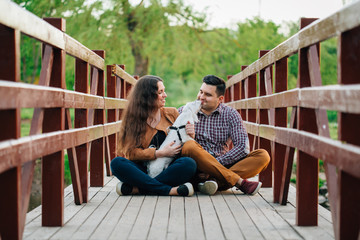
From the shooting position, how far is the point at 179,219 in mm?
3576

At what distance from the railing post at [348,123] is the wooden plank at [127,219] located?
48.9 inches

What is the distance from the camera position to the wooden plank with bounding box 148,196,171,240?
3.09 metres

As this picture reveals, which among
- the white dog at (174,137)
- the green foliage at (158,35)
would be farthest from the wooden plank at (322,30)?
the green foliage at (158,35)

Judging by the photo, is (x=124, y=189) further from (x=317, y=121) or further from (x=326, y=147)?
(x=326, y=147)

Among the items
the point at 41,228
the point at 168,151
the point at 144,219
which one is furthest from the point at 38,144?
the point at 168,151

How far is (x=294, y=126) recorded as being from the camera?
12.1 ft

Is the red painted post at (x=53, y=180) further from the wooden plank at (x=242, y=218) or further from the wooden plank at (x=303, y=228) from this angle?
the wooden plank at (x=303, y=228)

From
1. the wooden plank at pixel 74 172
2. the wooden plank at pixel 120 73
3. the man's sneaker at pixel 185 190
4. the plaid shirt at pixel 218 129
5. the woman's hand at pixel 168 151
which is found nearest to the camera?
the wooden plank at pixel 74 172

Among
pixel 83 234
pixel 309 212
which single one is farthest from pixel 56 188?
pixel 309 212

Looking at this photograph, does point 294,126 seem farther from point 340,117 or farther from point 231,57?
point 231,57

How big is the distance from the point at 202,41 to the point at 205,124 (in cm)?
1371

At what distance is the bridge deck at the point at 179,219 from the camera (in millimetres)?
3117

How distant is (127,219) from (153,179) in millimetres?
1135

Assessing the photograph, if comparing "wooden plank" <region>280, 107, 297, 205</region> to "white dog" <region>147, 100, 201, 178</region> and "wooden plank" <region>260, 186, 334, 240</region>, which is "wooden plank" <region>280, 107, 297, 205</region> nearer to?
"wooden plank" <region>260, 186, 334, 240</region>
